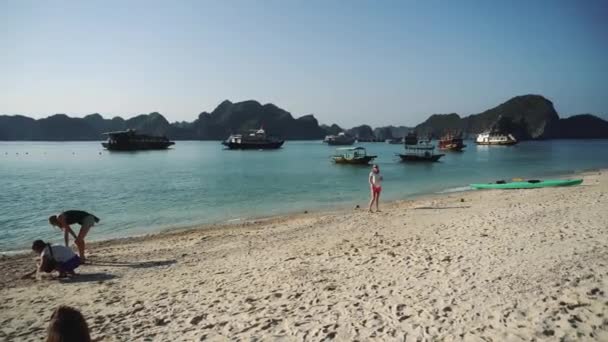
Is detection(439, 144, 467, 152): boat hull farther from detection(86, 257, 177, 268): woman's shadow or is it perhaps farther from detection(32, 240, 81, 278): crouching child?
detection(32, 240, 81, 278): crouching child

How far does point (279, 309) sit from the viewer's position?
19.7ft

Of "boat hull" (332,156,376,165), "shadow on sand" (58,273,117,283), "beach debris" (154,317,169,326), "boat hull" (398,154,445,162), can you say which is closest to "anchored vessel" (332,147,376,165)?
"boat hull" (332,156,376,165)

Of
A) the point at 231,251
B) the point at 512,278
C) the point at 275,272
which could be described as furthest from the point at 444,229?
the point at 231,251

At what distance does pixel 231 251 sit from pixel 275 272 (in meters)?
3.09

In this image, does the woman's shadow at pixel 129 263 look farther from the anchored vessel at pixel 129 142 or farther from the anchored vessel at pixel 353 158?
the anchored vessel at pixel 129 142

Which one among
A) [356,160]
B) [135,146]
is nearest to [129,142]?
[135,146]

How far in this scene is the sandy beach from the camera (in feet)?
16.9

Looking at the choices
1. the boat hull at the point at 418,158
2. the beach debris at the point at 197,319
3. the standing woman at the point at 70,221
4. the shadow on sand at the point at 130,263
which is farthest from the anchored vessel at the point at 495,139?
the beach debris at the point at 197,319

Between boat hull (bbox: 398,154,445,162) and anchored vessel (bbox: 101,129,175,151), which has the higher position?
anchored vessel (bbox: 101,129,175,151)

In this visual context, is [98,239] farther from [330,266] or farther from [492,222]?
[492,222]

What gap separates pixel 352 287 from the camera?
679 centimetres

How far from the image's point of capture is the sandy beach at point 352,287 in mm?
5156

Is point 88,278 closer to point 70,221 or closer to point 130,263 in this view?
point 130,263

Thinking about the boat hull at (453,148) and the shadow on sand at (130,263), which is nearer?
the shadow on sand at (130,263)
